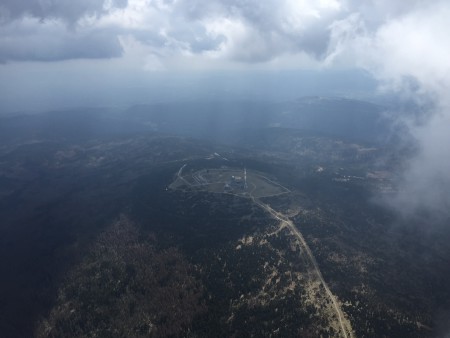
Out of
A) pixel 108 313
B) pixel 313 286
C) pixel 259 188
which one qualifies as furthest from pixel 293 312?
pixel 259 188

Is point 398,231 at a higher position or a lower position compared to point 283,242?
lower

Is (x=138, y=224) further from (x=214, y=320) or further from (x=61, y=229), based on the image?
(x=214, y=320)

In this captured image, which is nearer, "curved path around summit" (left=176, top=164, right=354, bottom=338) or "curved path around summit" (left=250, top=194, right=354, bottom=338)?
"curved path around summit" (left=250, top=194, right=354, bottom=338)

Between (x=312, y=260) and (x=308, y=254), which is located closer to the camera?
(x=312, y=260)

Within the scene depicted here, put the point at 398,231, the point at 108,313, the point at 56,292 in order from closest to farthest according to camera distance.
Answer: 1. the point at 108,313
2. the point at 56,292
3. the point at 398,231

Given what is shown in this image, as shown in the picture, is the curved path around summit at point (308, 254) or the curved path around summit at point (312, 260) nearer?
the curved path around summit at point (312, 260)

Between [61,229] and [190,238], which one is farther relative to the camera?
[61,229]

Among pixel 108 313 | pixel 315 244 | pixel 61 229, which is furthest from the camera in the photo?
pixel 61 229

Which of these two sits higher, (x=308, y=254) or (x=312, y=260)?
(x=308, y=254)
